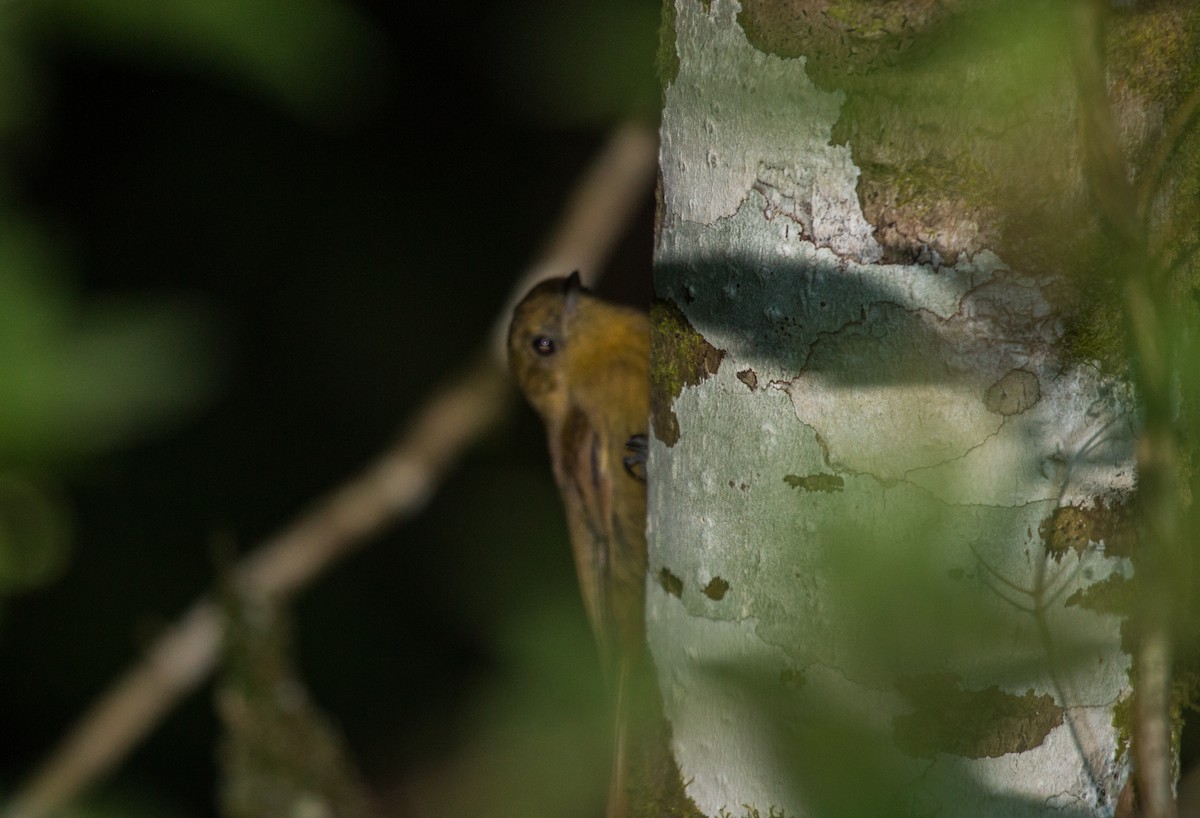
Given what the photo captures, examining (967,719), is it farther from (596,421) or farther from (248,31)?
(596,421)

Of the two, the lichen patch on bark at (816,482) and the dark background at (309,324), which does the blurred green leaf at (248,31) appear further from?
the dark background at (309,324)

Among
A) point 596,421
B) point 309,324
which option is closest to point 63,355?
point 596,421

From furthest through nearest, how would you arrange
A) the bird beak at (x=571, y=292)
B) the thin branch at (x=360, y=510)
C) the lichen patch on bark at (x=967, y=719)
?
the thin branch at (x=360, y=510) → the bird beak at (x=571, y=292) → the lichen patch on bark at (x=967, y=719)

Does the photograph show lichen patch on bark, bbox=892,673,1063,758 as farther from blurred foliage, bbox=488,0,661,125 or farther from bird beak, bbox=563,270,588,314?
bird beak, bbox=563,270,588,314

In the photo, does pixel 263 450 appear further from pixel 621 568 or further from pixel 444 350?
pixel 621 568

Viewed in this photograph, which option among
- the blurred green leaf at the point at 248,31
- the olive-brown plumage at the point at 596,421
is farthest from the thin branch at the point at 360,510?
the blurred green leaf at the point at 248,31

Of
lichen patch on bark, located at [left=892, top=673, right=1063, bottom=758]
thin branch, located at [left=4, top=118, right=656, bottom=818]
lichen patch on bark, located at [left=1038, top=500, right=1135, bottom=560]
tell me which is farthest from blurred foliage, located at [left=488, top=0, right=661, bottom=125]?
lichen patch on bark, located at [left=892, top=673, right=1063, bottom=758]
